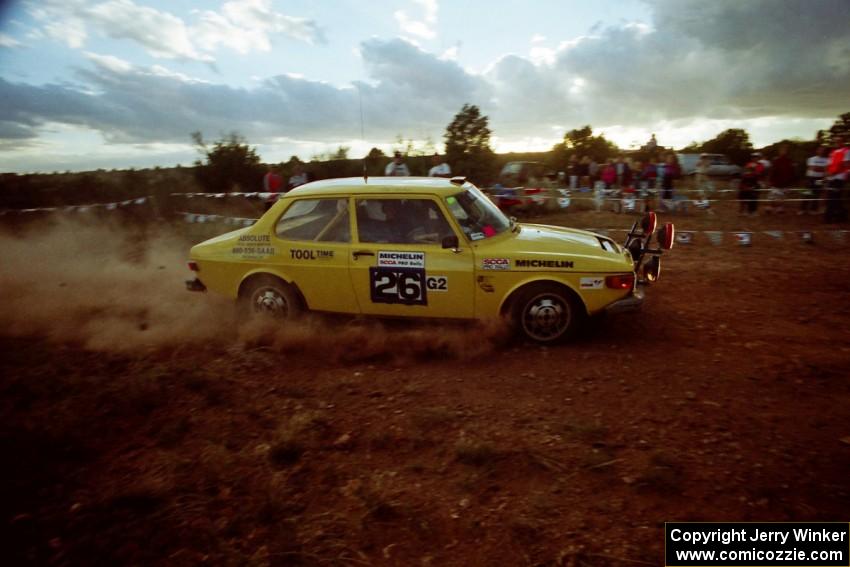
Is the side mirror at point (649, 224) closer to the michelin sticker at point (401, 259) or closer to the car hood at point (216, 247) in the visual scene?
the michelin sticker at point (401, 259)

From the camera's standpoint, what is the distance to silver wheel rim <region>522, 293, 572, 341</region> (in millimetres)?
5062

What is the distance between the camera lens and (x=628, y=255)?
5.35 metres

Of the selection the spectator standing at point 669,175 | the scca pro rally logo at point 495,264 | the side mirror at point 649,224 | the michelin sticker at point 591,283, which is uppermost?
the spectator standing at point 669,175

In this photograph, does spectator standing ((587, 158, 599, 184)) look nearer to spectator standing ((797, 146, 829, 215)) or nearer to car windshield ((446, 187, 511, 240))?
spectator standing ((797, 146, 829, 215))

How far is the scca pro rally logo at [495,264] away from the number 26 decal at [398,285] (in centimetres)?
63

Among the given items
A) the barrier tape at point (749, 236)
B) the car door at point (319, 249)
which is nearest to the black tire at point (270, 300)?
the car door at point (319, 249)

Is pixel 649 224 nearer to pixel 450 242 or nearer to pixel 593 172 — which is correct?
pixel 450 242

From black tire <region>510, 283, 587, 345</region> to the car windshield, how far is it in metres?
0.78

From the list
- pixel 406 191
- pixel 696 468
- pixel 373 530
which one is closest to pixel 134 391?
pixel 373 530

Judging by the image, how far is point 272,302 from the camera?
5.68 m

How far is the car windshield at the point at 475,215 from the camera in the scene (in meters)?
5.18

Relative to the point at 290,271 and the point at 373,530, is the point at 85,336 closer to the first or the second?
the point at 290,271

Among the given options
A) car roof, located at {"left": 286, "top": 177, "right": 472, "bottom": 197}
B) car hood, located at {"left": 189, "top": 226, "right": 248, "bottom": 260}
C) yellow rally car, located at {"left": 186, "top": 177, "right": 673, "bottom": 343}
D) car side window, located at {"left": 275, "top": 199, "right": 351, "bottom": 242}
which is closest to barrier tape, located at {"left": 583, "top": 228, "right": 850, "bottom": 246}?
yellow rally car, located at {"left": 186, "top": 177, "right": 673, "bottom": 343}

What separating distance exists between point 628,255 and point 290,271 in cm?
372
